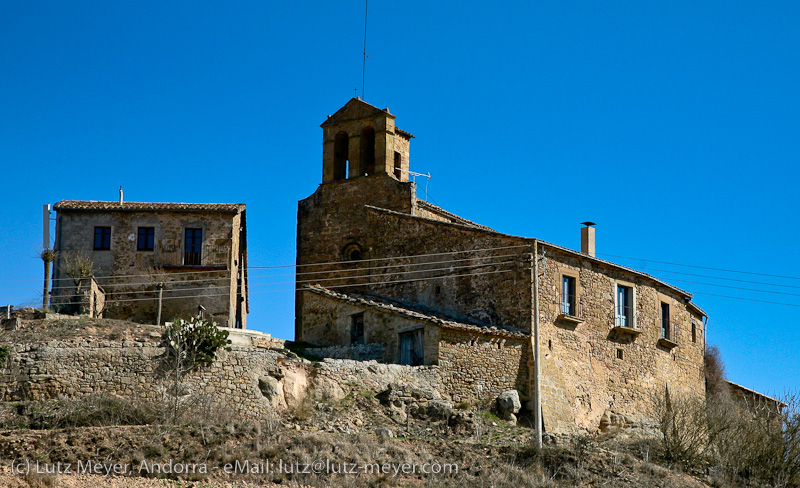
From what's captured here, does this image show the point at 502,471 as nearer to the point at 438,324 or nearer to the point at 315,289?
the point at 438,324

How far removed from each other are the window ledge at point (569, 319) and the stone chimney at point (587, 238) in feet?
13.4

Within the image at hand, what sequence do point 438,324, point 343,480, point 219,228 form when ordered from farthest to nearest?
point 219,228 → point 438,324 → point 343,480

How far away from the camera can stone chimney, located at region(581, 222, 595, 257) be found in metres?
41.7

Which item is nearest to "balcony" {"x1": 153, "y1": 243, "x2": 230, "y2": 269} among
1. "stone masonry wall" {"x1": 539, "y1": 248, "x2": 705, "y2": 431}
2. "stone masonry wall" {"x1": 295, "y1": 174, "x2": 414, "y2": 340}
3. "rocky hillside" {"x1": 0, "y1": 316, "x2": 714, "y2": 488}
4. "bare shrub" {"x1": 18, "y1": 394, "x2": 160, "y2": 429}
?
"stone masonry wall" {"x1": 295, "y1": 174, "x2": 414, "y2": 340}

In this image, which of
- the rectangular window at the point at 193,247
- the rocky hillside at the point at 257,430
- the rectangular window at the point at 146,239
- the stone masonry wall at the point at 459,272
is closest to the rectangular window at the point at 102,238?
the rectangular window at the point at 146,239

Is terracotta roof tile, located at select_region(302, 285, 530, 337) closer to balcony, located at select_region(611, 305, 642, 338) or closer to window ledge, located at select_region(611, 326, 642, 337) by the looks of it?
window ledge, located at select_region(611, 326, 642, 337)

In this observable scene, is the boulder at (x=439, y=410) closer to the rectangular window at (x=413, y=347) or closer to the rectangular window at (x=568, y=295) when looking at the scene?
the rectangular window at (x=413, y=347)

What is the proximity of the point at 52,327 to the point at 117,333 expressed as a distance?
222 centimetres

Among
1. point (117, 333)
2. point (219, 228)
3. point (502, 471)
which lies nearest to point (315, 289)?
point (219, 228)

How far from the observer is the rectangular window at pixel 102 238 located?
129 feet

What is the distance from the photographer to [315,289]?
40688 mm

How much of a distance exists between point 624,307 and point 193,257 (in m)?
14.8

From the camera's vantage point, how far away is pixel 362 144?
46.1 metres

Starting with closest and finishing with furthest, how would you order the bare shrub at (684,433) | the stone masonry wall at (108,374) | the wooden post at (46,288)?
the stone masonry wall at (108,374) → the bare shrub at (684,433) → the wooden post at (46,288)
